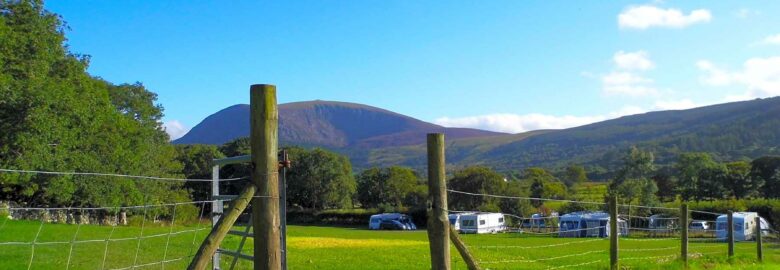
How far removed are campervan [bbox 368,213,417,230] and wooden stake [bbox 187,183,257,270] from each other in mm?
72345

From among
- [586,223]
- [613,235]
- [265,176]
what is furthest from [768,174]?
[265,176]

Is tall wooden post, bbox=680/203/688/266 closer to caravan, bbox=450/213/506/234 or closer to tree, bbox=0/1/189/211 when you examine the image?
tree, bbox=0/1/189/211

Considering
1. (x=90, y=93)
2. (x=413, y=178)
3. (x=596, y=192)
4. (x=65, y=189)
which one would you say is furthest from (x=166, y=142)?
(x=596, y=192)

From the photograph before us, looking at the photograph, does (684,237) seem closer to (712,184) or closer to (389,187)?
(712,184)

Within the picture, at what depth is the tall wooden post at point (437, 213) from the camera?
647 cm

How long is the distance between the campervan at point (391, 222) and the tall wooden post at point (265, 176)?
236ft

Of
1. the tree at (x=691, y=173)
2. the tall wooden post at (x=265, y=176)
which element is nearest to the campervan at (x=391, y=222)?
the tree at (x=691, y=173)

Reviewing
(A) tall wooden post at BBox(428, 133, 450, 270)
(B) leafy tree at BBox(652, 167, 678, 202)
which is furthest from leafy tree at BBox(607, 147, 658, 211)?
(A) tall wooden post at BBox(428, 133, 450, 270)

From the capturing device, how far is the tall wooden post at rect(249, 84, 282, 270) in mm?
5207

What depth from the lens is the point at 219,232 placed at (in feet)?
15.8

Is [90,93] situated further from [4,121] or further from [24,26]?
[4,121]

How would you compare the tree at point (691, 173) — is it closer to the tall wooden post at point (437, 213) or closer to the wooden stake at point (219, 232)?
the tall wooden post at point (437, 213)

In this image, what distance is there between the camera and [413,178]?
115125 mm

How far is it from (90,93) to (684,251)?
4117cm
